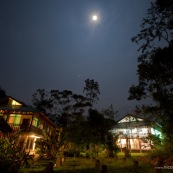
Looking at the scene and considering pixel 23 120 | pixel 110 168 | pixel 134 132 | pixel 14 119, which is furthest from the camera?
pixel 134 132

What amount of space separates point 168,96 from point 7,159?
15.6 metres

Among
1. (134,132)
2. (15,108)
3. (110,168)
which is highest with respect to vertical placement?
(15,108)

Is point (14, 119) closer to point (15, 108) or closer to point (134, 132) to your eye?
point (15, 108)

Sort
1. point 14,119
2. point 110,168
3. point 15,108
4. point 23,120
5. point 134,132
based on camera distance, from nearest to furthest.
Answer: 1. point 110,168
2. point 23,120
3. point 14,119
4. point 15,108
5. point 134,132

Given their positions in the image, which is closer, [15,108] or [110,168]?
[110,168]

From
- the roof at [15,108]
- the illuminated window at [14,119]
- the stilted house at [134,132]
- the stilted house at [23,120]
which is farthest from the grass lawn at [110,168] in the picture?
the stilted house at [134,132]

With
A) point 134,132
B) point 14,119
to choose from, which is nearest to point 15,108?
point 14,119

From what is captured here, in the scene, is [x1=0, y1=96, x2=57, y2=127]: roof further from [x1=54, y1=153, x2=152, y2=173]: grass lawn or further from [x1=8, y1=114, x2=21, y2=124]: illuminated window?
[x1=54, y1=153, x2=152, y2=173]: grass lawn

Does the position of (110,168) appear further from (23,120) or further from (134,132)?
(134,132)

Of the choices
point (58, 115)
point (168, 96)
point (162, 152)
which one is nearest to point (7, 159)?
point (162, 152)

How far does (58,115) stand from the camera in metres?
50.3

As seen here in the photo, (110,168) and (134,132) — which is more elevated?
(134,132)

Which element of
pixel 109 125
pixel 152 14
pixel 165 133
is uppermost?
pixel 152 14

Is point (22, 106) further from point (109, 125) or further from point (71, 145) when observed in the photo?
point (109, 125)
